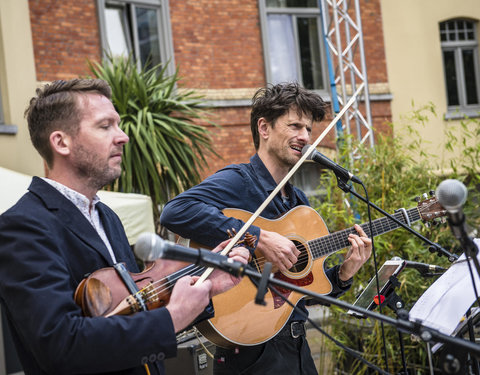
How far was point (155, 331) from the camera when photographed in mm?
1907

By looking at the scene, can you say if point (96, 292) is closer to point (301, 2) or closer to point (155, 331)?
point (155, 331)

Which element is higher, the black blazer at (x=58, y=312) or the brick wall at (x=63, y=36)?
the brick wall at (x=63, y=36)

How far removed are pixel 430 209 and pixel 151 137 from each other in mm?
4630

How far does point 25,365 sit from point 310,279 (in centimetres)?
168

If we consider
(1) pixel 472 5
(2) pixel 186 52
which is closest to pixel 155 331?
(2) pixel 186 52

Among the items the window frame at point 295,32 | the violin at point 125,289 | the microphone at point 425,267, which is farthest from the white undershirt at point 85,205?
the window frame at point 295,32

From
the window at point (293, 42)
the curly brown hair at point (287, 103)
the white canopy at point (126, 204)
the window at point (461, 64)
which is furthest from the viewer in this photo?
the window at point (461, 64)

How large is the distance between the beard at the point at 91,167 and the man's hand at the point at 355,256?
5.04 feet

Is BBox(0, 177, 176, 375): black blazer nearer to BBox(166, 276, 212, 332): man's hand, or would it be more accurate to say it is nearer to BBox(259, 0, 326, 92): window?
BBox(166, 276, 212, 332): man's hand

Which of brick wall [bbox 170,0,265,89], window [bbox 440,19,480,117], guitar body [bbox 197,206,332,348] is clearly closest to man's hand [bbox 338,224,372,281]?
guitar body [bbox 197,206,332,348]

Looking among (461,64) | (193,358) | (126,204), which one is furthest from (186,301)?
(461,64)

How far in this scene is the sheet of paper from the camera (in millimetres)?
2412

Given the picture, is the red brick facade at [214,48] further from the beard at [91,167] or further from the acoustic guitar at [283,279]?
the beard at [91,167]

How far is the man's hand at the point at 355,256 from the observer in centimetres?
323
